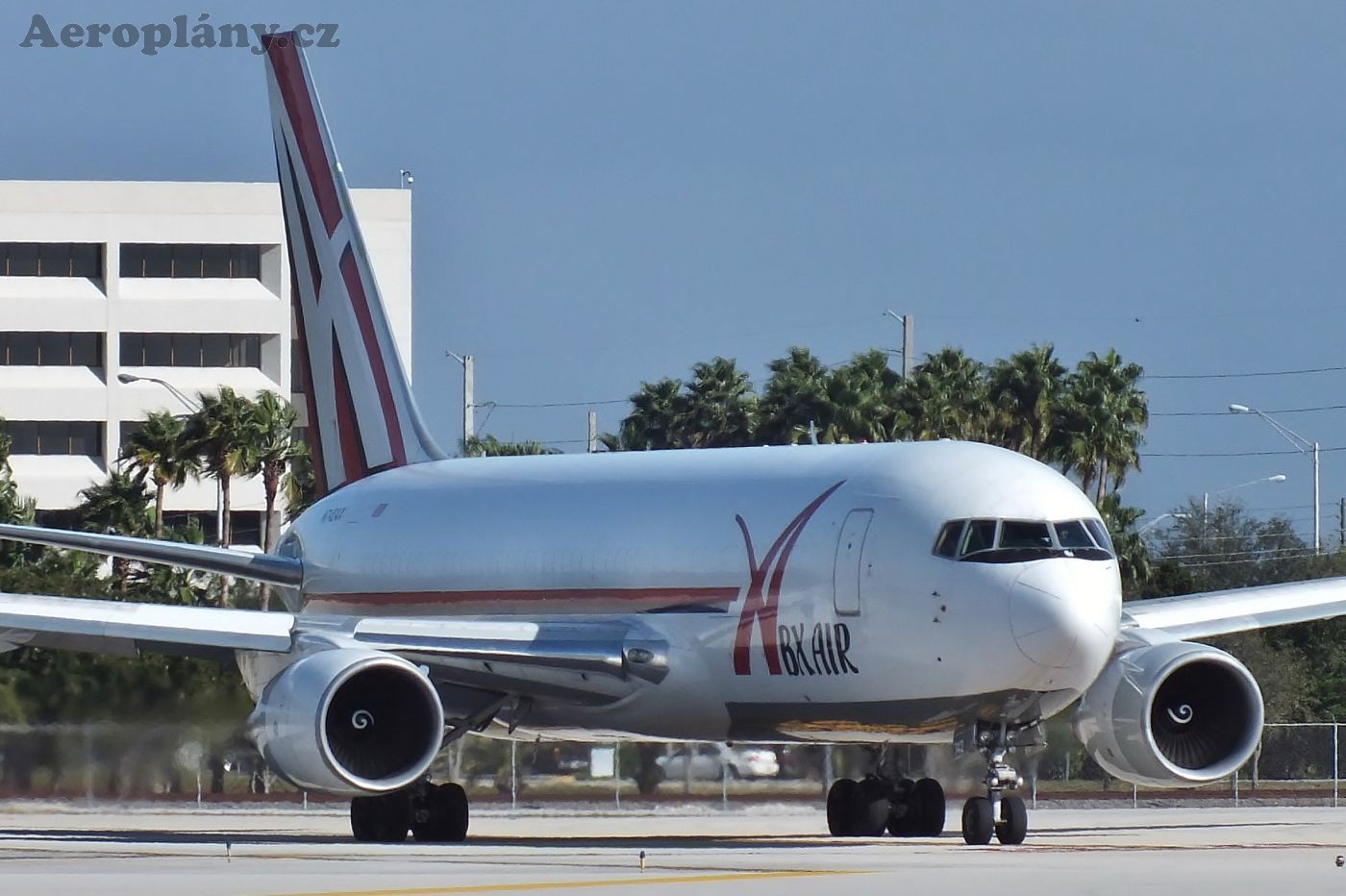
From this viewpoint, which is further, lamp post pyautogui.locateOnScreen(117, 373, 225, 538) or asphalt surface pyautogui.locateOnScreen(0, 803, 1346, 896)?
lamp post pyautogui.locateOnScreen(117, 373, 225, 538)

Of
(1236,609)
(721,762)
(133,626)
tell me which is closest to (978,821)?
(1236,609)

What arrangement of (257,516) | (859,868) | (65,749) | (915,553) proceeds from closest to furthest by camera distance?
(859,868) → (915,553) → (65,749) → (257,516)

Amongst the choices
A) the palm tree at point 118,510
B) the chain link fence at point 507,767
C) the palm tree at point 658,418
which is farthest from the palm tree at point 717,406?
the chain link fence at point 507,767

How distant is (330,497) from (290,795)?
5403 mm

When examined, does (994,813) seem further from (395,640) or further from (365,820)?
(365,820)

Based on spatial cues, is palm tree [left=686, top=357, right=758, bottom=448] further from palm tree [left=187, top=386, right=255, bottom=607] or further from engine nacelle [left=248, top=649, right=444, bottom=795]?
engine nacelle [left=248, top=649, right=444, bottom=795]

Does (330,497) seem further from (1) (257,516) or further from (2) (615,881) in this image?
(1) (257,516)

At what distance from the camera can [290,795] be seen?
3638 cm

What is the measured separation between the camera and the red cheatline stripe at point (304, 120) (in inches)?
1314

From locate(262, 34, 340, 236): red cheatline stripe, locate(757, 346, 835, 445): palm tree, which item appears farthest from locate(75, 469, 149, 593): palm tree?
locate(262, 34, 340, 236): red cheatline stripe

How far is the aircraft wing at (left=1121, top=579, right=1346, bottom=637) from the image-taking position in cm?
2697

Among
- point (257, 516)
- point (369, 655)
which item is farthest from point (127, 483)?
point (369, 655)

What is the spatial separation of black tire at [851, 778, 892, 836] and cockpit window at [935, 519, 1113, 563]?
4073 millimetres

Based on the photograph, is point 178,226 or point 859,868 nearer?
point 859,868
